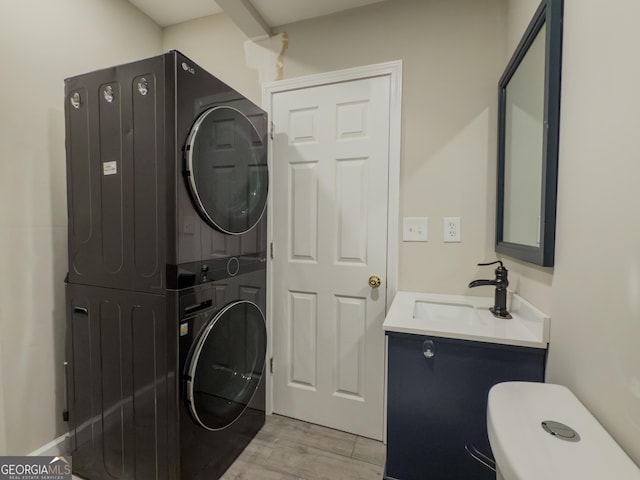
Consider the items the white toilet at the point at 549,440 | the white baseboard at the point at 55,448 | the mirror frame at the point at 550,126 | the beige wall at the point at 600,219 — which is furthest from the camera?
the white baseboard at the point at 55,448

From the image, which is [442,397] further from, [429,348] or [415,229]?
[415,229]

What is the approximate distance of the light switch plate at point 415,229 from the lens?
1.65m

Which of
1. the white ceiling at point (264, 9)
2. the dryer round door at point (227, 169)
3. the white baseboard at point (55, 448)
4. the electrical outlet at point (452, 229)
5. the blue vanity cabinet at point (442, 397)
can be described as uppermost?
the white ceiling at point (264, 9)

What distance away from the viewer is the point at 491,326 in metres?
1.18

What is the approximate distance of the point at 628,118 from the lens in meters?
0.67

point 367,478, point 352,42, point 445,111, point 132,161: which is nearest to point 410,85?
point 445,111

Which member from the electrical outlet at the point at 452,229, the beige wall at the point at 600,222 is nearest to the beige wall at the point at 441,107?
the electrical outlet at the point at 452,229

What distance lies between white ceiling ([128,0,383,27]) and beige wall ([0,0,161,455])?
0.47 meters

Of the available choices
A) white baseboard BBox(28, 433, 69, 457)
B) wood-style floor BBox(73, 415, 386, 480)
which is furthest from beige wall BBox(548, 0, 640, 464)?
white baseboard BBox(28, 433, 69, 457)

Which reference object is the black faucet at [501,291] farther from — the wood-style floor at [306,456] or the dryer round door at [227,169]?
the dryer round door at [227,169]

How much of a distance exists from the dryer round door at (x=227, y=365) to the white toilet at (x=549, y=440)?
1.04m

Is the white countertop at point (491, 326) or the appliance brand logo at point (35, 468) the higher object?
the white countertop at point (491, 326)

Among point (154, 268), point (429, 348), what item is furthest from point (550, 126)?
point (154, 268)

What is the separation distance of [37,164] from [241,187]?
1000mm
